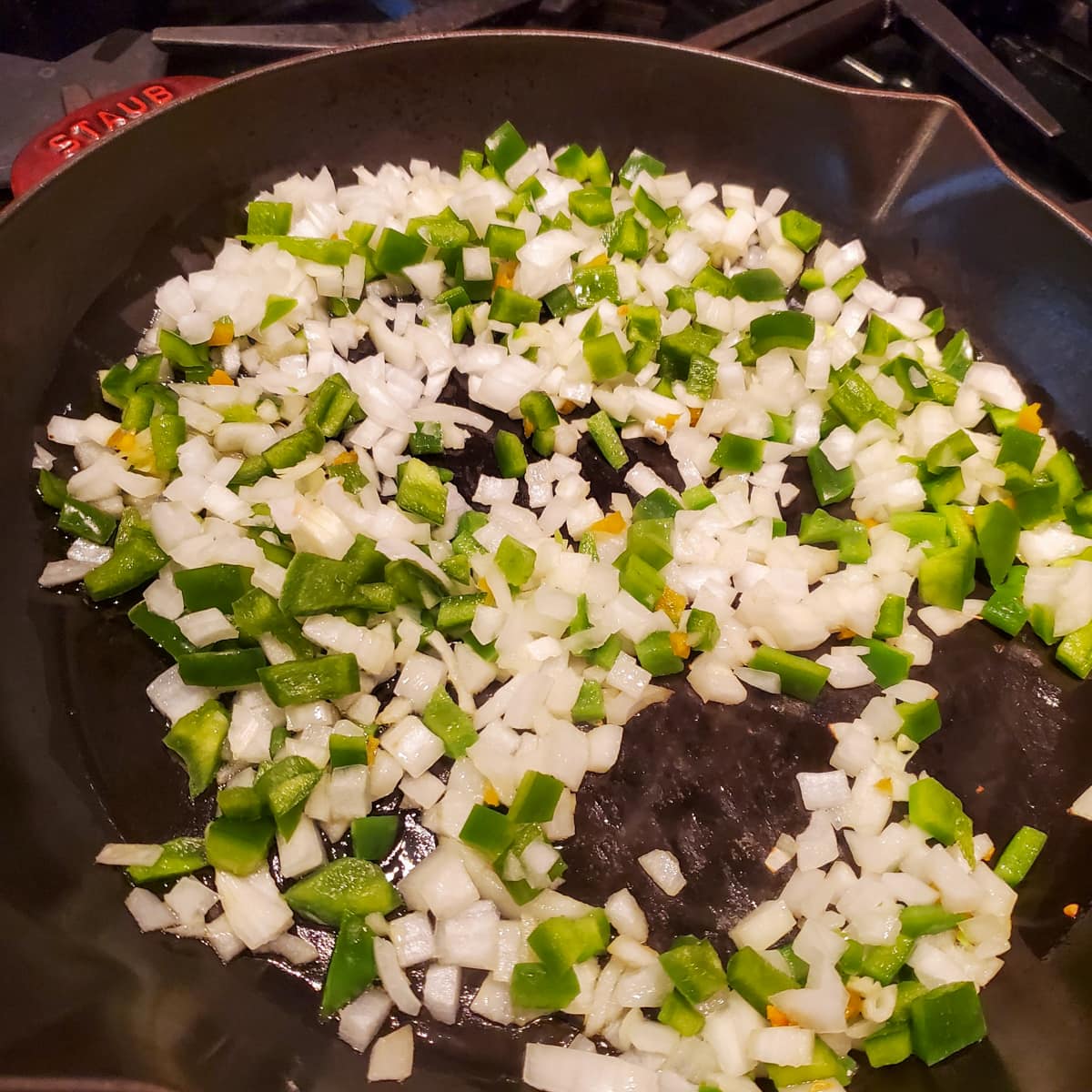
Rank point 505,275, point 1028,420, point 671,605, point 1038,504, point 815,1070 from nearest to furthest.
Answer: point 815,1070
point 671,605
point 1038,504
point 1028,420
point 505,275

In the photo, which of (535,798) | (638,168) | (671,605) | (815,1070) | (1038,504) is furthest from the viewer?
(638,168)

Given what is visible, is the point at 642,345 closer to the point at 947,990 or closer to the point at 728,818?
the point at 728,818

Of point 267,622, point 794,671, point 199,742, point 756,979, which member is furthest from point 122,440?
point 756,979

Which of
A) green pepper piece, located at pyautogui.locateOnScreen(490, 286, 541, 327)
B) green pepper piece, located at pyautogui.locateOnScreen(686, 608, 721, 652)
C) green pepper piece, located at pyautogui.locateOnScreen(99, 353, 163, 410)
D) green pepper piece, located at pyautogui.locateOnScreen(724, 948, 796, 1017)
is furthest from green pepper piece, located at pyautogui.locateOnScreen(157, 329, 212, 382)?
green pepper piece, located at pyautogui.locateOnScreen(724, 948, 796, 1017)

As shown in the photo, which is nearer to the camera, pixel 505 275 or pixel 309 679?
pixel 309 679

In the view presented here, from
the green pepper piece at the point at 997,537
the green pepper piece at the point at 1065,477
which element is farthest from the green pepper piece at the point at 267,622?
the green pepper piece at the point at 1065,477

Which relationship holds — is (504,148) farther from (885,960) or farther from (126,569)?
(885,960)

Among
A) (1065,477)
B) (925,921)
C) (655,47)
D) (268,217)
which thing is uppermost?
(655,47)
